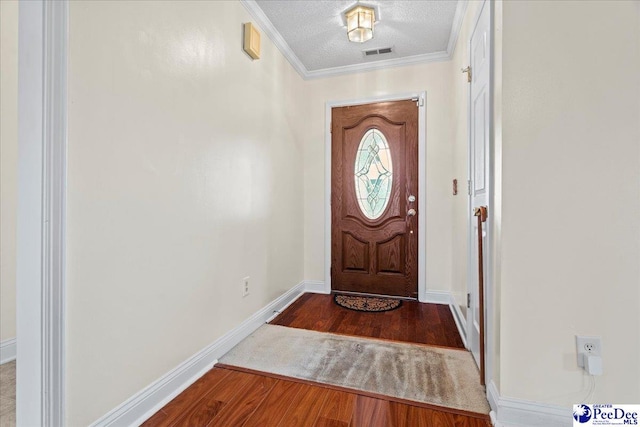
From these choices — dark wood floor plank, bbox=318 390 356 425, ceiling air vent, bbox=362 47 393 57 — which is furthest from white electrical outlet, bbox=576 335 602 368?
ceiling air vent, bbox=362 47 393 57

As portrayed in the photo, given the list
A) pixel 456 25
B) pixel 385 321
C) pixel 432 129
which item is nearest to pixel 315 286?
pixel 385 321

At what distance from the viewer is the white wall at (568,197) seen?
1.20 metres

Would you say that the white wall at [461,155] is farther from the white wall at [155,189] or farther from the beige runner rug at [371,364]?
the white wall at [155,189]

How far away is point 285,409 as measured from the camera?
1.40 meters

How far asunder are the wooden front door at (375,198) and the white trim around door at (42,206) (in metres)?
2.53

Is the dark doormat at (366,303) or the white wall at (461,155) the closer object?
the white wall at (461,155)

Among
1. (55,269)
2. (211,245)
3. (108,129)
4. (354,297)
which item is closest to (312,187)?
(354,297)

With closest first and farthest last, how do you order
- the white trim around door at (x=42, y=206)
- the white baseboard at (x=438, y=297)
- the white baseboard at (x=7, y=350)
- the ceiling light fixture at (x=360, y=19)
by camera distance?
the white trim around door at (x=42, y=206) → the white baseboard at (x=7, y=350) → the ceiling light fixture at (x=360, y=19) → the white baseboard at (x=438, y=297)

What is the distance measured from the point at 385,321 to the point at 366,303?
475 mm

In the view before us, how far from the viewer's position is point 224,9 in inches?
75.6

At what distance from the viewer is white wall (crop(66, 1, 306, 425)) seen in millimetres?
1089

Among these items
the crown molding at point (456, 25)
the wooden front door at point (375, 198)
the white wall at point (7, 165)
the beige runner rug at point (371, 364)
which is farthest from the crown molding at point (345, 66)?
the beige runner rug at point (371, 364)

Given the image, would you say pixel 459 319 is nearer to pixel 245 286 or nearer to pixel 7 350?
pixel 245 286

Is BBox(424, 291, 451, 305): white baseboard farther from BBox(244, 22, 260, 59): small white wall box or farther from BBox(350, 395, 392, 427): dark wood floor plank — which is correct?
BBox(244, 22, 260, 59): small white wall box
